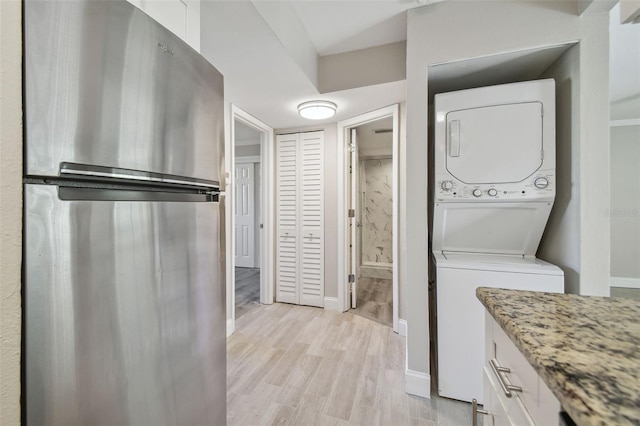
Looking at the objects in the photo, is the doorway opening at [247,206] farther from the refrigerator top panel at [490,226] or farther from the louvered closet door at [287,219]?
the refrigerator top panel at [490,226]

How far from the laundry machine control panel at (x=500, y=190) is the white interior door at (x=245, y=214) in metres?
4.09

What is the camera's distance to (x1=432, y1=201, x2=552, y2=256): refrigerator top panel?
1.67m

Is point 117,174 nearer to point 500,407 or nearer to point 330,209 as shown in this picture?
point 500,407

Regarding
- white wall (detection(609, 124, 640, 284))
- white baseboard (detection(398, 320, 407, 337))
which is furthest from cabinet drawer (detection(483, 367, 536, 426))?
white wall (detection(609, 124, 640, 284))

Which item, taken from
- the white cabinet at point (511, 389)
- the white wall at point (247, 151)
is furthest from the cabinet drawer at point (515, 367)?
the white wall at point (247, 151)

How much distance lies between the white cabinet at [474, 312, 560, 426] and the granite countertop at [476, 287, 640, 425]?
0.05 metres

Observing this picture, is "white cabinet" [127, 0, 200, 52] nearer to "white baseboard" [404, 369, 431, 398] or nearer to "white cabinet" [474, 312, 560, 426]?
"white cabinet" [474, 312, 560, 426]

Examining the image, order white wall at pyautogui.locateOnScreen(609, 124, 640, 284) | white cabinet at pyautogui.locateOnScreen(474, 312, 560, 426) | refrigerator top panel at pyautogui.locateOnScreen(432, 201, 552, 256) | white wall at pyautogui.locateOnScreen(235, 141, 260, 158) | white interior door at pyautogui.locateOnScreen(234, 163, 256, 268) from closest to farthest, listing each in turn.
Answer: white cabinet at pyautogui.locateOnScreen(474, 312, 560, 426)
refrigerator top panel at pyautogui.locateOnScreen(432, 201, 552, 256)
white wall at pyautogui.locateOnScreen(609, 124, 640, 284)
white wall at pyautogui.locateOnScreen(235, 141, 260, 158)
white interior door at pyautogui.locateOnScreen(234, 163, 256, 268)

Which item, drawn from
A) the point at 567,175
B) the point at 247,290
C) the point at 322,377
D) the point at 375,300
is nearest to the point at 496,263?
the point at 567,175

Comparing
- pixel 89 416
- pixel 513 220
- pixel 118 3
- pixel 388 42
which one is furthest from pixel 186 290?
pixel 388 42

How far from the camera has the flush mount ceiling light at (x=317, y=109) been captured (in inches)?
98.8

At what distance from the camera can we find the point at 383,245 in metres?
4.76

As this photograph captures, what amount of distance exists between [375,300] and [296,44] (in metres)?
3.06

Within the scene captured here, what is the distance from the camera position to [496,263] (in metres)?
1.62
